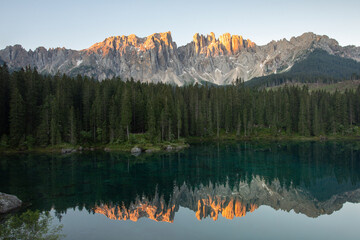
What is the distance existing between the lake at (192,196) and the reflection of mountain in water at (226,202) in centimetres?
12

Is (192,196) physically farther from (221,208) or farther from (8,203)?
(8,203)

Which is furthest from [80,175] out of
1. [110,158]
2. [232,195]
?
[232,195]

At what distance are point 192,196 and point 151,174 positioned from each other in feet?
44.6

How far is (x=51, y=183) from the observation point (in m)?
40.8

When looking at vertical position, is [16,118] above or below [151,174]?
above

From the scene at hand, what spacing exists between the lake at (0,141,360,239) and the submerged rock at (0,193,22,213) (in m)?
1.51

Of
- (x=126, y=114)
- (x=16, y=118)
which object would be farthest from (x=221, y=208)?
(x=16, y=118)

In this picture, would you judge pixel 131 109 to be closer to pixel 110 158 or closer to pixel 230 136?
pixel 110 158

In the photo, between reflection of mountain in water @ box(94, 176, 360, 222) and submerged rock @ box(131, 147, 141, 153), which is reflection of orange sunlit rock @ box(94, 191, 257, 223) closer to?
reflection of mountain in water @ box(94, 176, 360, 222)

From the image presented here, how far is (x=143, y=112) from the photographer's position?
94.1m

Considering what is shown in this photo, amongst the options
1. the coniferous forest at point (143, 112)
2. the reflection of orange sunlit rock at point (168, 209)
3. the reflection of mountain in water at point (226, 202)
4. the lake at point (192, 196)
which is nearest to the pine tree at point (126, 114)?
the coniferous forest at point (143, 112)

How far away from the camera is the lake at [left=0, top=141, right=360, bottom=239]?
26234 mm

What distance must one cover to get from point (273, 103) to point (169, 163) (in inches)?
3223

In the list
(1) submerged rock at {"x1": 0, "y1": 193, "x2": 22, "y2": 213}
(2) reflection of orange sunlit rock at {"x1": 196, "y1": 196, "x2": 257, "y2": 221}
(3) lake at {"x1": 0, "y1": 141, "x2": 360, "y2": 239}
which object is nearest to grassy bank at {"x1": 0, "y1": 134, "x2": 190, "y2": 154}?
(3) lake at {"x1": 0, "y1": 141, "x2": 360, "y2": 239}
